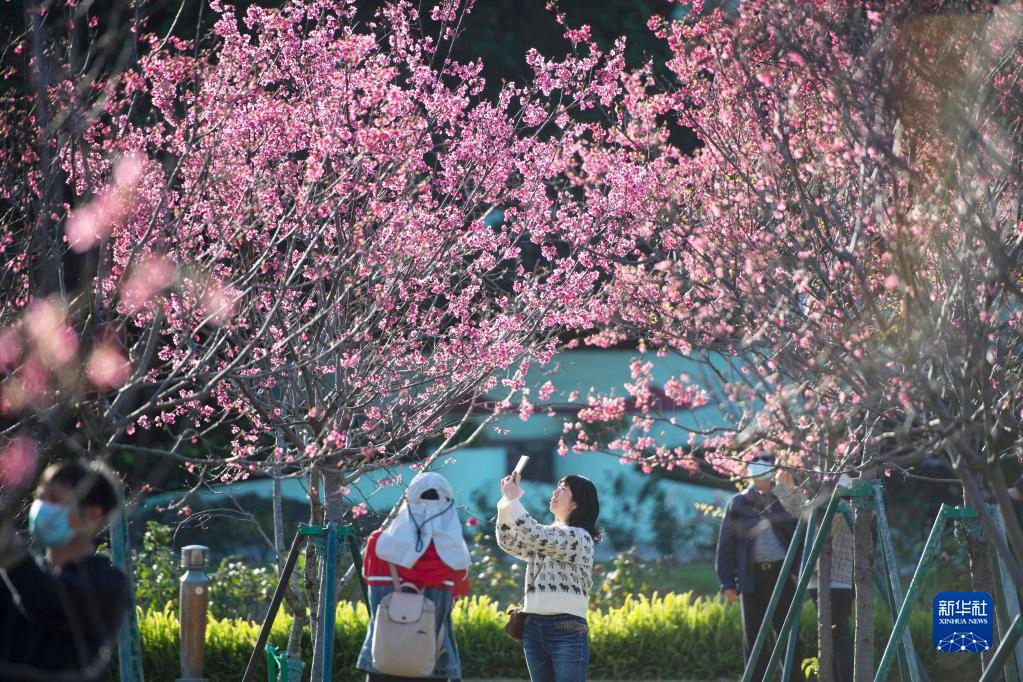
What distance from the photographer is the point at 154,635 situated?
32.8ft

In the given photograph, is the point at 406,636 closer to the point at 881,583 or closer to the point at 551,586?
the point at 551,586

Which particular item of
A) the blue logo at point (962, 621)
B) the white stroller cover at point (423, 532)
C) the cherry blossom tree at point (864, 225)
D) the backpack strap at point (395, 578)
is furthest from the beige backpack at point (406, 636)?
the blue logo at point (962, 621)

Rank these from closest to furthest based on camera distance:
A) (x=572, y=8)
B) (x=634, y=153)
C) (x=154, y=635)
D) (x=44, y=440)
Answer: (x=44, y=440), (x=634, y=153), (x=154, y=635), (x=572, y=8)

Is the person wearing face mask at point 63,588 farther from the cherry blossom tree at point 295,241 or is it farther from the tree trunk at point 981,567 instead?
the tree trunk at point 981,567

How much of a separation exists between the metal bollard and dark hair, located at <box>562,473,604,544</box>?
2792 millimetres

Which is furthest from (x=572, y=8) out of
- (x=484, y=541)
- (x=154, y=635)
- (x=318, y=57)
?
(x=154, y=635)

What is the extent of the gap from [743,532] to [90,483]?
579cm

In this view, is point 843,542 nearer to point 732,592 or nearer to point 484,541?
point 732,592

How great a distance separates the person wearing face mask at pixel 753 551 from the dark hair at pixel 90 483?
18.5 feet

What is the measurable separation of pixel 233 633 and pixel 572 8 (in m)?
9.45

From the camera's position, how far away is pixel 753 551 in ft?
29.3

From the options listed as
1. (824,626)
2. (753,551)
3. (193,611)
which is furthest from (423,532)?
(753,551)

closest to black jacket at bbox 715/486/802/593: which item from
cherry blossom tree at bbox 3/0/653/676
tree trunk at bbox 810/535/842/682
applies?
tree trunk at bbox 810/535/842/682

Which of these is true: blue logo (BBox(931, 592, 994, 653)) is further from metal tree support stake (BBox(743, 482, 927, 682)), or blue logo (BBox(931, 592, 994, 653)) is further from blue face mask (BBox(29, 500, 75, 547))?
blue face mask (BBox(29, 500, 75, 547))
